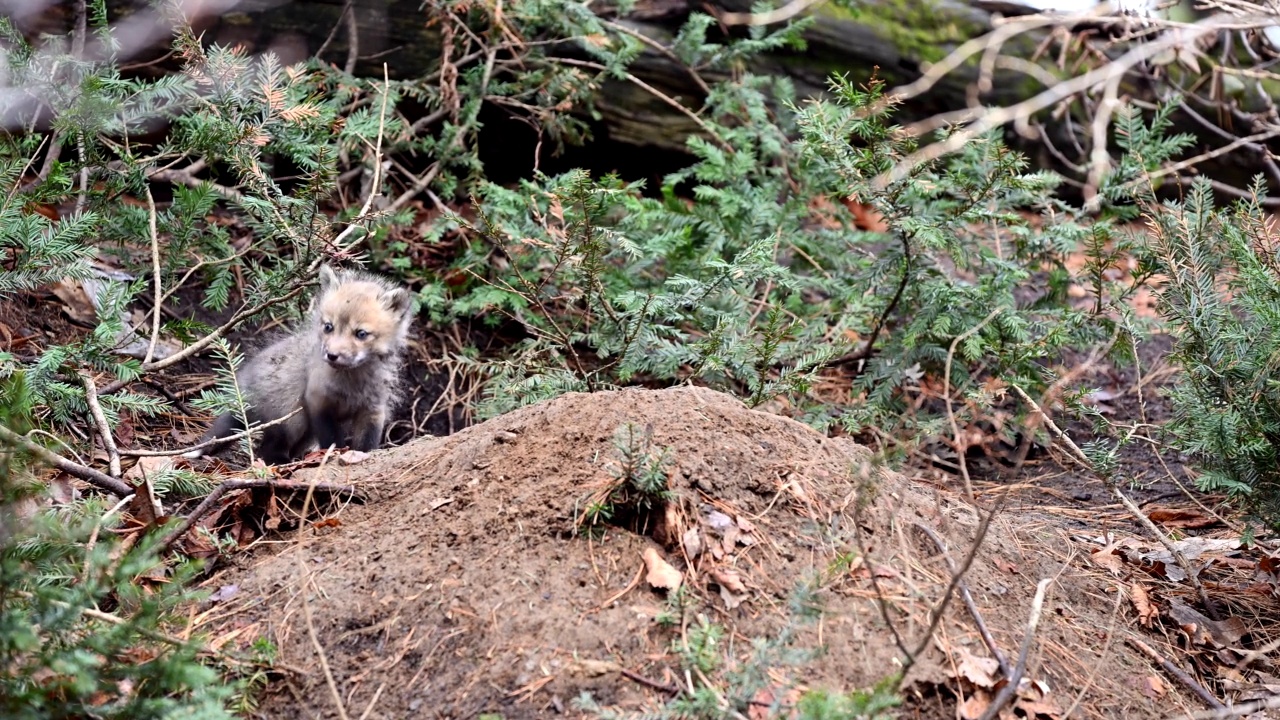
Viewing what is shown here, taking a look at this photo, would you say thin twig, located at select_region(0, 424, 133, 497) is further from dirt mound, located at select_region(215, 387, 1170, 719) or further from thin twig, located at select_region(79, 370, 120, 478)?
dirt mound, located at select_region(215, 387, 1170, 719)

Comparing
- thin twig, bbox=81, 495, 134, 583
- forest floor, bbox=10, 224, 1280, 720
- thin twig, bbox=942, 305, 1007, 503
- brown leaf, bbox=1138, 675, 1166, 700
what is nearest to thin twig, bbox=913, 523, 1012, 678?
forest floor, bbox=10, 224, 1280, 720

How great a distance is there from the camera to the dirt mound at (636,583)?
115 inches

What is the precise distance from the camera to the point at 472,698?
2863 mm

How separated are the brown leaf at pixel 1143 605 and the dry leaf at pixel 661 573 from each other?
1889 millimetres

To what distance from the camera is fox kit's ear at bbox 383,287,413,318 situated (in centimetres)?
594

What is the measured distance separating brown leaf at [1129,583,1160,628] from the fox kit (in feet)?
13.0

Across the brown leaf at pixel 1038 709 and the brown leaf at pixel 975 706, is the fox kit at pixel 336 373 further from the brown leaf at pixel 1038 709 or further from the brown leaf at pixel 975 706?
the brown leaf at pixel 1038 709

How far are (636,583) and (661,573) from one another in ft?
0.28

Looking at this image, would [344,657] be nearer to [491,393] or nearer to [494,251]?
[491,393]

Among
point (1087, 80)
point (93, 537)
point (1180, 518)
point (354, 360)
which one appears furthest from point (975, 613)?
point (354, 360)

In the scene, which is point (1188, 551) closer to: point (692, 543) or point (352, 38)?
point (692, 543)

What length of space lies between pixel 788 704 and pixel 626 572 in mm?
669

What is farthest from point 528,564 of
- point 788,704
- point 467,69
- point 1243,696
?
point 467,69

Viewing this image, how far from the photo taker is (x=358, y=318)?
5793 millimetres
